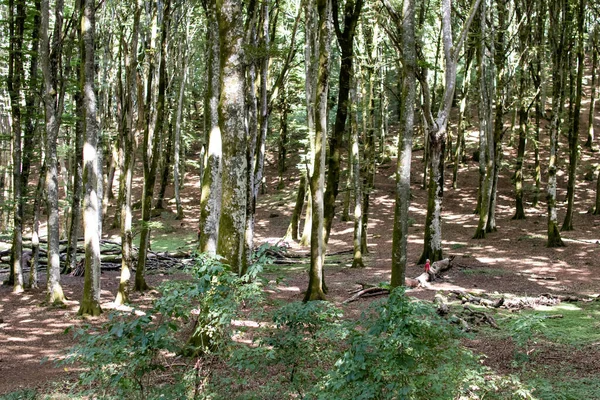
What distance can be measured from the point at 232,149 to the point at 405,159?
3.34 meters

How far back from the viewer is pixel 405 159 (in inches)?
339

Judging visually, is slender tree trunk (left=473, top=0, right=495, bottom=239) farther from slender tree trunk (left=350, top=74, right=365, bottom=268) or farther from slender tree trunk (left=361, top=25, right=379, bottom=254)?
slender tree trunk (left=350, top=74, right=365, bottom=268)

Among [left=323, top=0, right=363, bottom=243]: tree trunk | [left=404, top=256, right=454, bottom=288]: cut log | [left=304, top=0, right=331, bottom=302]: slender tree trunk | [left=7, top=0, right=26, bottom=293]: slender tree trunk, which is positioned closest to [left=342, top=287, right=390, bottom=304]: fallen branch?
[left=404, top=256, right=454, bottom=288]: cut log

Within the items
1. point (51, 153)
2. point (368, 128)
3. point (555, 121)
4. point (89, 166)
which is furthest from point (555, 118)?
point (51, 153)

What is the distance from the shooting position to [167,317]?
4.99m

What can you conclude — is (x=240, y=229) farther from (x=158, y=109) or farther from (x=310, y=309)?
(x=158, y=109)

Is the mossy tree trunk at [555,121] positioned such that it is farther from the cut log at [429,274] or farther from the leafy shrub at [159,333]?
the leafy shrub at [159,333]

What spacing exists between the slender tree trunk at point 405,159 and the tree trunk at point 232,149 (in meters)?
2.92

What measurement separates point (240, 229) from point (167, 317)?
7.23ft

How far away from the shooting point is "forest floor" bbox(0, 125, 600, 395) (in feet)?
25.3

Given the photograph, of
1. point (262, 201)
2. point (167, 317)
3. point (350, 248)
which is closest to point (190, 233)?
point (262, 201)

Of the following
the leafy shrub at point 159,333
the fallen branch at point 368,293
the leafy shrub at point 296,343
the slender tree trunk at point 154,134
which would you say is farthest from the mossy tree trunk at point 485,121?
the leafy shrub at point 159,333

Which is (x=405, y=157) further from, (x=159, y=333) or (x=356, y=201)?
(x=356, y=201)

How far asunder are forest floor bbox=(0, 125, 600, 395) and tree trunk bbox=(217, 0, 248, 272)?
1.27 m
